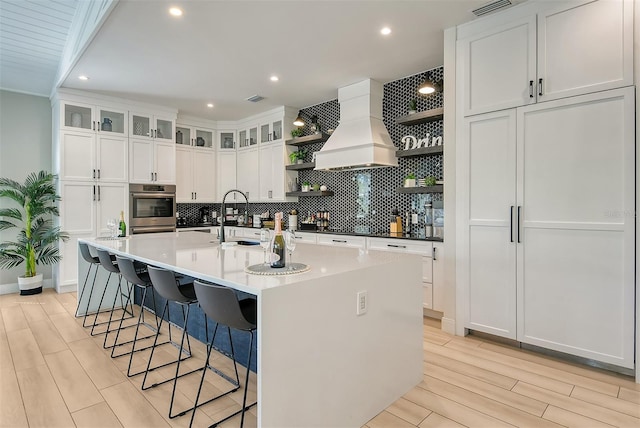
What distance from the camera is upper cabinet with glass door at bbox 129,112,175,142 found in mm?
5395

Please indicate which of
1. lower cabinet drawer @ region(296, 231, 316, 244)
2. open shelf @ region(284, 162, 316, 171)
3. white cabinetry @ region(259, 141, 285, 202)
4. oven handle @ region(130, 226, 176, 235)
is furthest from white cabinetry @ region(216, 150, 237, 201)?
lower cabinet drawer @ region(296, 231, 316, 244)

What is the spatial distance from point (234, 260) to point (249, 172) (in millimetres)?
4268

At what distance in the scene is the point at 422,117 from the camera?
388 cm

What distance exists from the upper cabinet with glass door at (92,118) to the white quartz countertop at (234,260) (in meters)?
2.55

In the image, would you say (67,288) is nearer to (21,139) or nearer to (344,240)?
(21,139)

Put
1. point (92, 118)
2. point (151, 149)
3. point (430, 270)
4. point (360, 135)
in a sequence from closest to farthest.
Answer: point (430, 270)
point (360, 135)
point (92, 118)
point (151, 149)

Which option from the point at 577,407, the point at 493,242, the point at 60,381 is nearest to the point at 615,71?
the point at 493,242

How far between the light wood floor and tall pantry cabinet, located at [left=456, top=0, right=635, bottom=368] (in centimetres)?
33

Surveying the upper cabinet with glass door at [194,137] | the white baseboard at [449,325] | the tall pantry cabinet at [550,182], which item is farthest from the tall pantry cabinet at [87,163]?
Result: the tall pantry cabinet at [550,182]

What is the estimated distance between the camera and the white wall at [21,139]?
4.93m

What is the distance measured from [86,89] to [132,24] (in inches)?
92.2

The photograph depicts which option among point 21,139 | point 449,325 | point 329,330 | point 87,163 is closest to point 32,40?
point 87,163

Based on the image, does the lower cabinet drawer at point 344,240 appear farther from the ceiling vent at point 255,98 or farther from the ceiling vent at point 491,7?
the ceiling vent at point 491,7

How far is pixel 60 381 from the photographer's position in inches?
94.3
